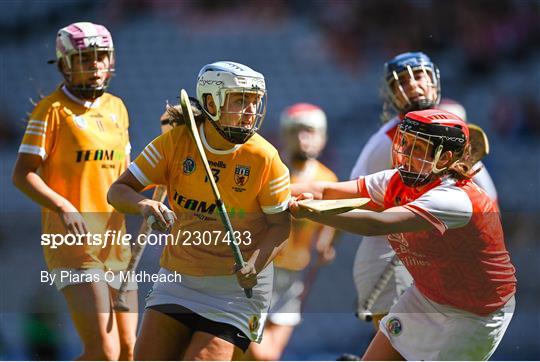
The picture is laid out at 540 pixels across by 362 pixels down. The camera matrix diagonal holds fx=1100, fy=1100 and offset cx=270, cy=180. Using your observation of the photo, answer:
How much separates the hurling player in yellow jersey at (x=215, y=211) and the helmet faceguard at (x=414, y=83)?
1.55 meters

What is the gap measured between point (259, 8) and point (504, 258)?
20.4ft

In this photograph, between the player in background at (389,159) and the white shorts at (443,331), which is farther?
the player in background at (389,159)

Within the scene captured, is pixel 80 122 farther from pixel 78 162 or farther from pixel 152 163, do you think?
pixel 152 163

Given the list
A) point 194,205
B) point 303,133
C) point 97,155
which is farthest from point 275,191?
point 303,133

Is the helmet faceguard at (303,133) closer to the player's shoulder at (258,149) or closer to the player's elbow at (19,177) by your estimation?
the player's elbow at (19,177)

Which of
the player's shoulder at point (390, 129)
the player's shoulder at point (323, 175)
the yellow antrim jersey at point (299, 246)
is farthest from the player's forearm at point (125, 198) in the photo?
the player's shoulder at point (323, 175)

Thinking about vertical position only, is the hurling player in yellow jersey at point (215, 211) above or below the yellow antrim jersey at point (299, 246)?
above

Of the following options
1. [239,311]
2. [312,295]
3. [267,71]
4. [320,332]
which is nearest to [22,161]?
[239,311]

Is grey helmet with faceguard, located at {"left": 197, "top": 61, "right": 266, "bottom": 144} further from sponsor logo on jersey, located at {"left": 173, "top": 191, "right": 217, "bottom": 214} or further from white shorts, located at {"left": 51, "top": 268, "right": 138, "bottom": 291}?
white shorts, located at {"left": 51, "top": 268, "right": 138, "bottom": 291}

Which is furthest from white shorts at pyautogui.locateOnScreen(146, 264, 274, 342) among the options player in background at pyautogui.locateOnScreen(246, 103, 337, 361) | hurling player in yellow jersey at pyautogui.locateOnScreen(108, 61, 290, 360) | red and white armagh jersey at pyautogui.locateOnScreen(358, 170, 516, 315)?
player in background at pyautogui.locateOnScreen(246, 103, 337, 361)

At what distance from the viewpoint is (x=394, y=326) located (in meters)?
4.48

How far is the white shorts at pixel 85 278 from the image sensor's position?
520 cm

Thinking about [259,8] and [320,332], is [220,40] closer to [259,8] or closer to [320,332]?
[259,8]

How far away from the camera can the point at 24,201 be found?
→ 9008mm
